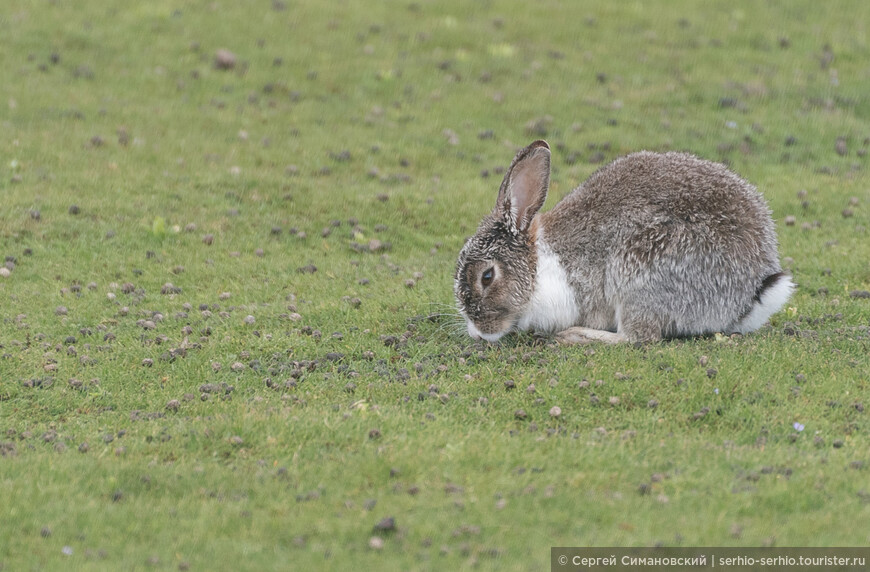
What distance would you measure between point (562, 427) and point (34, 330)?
554 centimetres

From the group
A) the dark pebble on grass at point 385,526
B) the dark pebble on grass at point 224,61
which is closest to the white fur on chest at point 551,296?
the dark pebble on grass at point 385,526

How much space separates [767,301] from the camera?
32.5 ft

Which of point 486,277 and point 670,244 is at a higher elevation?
point 670,244

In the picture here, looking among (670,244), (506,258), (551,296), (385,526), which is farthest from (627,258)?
(385,526)

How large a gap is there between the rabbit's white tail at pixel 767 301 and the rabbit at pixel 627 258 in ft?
0.04

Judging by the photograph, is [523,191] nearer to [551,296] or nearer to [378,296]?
[551,296]

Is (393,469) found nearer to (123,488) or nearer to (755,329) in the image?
(123,488)

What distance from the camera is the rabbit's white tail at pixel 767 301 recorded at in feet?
32.4

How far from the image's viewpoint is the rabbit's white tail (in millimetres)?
9867

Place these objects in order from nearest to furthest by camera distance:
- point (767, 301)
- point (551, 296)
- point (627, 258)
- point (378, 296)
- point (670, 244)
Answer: point (670, 244), point (627, 258), point (767, 301), point (551, 296), point (378, 296)

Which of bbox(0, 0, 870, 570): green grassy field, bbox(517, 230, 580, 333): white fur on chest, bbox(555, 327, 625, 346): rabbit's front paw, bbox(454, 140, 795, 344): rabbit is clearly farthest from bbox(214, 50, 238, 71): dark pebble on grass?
bbox(555, 327, 625, 346): rabbit's front paw

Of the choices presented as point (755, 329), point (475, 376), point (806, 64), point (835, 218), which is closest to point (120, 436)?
point (475, 376)

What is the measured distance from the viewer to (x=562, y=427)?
8328mm

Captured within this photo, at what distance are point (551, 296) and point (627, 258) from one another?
84 cm
